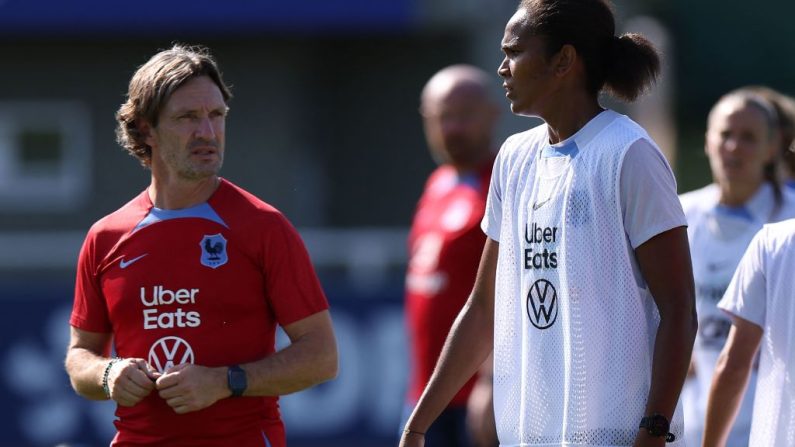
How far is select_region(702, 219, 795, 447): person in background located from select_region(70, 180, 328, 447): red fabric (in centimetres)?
135

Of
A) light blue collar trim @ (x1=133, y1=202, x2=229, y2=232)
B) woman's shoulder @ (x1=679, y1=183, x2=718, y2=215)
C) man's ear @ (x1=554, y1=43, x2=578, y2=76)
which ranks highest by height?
man's ear @ (x1=554, y1=43, x2=578, y2=76)

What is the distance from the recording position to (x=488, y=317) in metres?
4.85

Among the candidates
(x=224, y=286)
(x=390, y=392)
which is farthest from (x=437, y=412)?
(x=390, y=392)

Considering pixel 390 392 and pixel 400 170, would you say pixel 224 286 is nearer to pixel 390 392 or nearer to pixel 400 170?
pixel 390 392

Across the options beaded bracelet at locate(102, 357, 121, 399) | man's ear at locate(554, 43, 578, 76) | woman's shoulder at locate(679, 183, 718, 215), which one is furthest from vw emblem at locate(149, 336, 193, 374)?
woman's shoulder at locate(679, 183, 718, 215)

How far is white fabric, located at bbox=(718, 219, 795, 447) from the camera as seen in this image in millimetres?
4594

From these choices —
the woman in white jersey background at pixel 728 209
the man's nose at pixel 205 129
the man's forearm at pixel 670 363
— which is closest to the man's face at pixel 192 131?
the man's nose at pixel 205 129

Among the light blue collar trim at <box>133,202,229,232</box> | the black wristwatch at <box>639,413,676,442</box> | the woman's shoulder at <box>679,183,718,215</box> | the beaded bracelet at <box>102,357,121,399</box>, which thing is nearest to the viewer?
the black wristwatch at <box>639,413,676,442</box>

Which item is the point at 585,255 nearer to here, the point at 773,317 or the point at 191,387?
the point at 773,317

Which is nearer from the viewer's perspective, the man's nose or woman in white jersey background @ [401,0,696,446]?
woman in white jersey background @ [401,0,696,446]

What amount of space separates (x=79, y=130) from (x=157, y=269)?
13521mm

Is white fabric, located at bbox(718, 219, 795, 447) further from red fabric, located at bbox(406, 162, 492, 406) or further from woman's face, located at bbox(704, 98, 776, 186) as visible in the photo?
red fabric, located at bbox(406, 162, 492, 406)

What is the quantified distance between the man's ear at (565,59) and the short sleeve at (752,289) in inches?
35.2

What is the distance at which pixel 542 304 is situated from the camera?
4379mm
